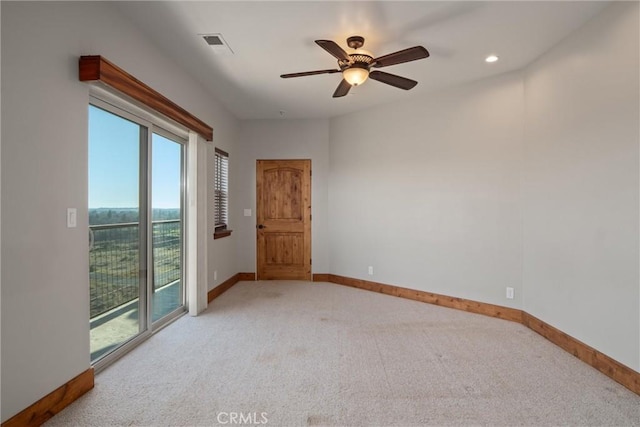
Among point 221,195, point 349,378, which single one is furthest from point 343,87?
point 221,195

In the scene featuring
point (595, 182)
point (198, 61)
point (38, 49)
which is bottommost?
point (595, 182)

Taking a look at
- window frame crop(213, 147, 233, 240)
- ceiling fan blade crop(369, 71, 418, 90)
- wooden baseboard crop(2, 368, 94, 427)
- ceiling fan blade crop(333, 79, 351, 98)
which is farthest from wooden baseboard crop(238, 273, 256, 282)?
ceiling fan blade crop(369, 71, 418, 90)

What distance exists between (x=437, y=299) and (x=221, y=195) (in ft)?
11.3

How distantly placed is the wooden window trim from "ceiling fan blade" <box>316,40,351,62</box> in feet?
4.77

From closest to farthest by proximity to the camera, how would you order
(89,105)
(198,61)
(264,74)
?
(89,105)
(198,61)
(264,74)

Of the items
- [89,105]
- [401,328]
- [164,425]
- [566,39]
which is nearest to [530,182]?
[566,39]

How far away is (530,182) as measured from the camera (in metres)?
3.44

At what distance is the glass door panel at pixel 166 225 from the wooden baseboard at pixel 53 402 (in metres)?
1.09

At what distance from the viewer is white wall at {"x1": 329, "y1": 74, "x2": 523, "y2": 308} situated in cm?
372

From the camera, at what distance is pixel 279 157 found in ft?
18.4

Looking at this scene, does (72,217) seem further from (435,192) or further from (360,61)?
(435,192)

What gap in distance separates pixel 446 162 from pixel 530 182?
103 centimetres

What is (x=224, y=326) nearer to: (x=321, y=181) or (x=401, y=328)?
(x=401, y=328)

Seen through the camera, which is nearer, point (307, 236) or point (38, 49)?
point (38, 49)
